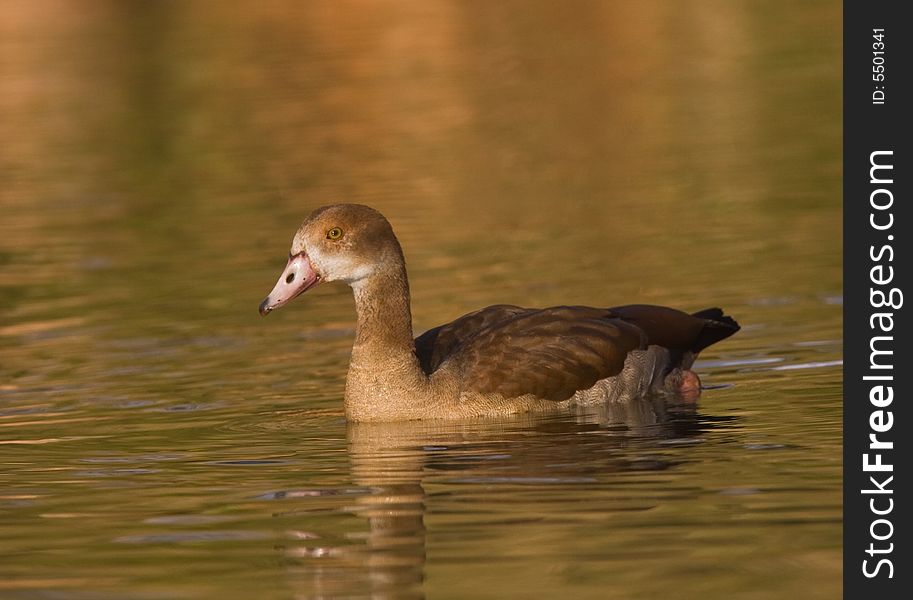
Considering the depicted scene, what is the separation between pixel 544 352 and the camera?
13000mm

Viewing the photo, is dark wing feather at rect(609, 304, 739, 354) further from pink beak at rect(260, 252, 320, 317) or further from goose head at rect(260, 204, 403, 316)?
pink beak at rect(260, 252, 320, 317)

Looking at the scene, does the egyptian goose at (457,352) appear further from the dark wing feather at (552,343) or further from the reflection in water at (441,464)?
the reflection in water at (441,464)

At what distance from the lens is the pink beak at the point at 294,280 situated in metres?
12.8

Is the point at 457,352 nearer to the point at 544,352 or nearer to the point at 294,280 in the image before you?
the point at 544,352

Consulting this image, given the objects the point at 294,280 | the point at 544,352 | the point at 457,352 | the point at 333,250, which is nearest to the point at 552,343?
the point at 544,352

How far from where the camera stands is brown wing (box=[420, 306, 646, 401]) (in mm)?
12906

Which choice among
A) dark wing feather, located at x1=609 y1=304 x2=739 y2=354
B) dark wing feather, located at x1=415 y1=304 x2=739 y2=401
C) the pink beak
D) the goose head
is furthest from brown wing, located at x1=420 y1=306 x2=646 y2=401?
the pink beak

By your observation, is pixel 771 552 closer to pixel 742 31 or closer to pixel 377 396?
pixel 377 396

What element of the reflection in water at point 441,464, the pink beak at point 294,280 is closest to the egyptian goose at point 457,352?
the pink beak at point 294,280

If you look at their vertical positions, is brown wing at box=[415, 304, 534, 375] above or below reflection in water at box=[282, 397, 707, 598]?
Answer: above

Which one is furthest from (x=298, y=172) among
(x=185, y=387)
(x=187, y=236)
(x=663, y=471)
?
(x=663, y=471)

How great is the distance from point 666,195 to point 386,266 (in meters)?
9.77

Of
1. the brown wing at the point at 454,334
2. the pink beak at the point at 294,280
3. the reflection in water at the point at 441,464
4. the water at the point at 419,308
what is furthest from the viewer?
the brown wing at the point at 454,334

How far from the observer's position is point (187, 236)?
22156 mm
